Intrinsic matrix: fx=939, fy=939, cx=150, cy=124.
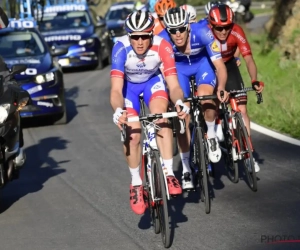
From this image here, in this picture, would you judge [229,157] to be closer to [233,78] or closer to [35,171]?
[233,78]

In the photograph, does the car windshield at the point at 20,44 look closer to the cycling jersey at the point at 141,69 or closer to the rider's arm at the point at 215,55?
the rider's arm at the point at 215,55

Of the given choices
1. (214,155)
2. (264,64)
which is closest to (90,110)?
(264,64)

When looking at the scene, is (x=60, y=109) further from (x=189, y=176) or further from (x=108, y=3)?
(x=108, y=3)

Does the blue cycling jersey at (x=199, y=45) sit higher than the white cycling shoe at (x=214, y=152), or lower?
higher

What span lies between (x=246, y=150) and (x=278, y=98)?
5861mm

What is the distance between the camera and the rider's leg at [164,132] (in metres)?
8.25

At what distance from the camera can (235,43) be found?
10906mm

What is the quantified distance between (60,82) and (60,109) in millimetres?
474

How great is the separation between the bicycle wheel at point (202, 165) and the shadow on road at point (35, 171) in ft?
7.03

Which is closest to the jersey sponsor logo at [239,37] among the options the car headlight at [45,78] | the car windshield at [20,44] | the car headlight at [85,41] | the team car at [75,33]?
the car headlight at [45,78]

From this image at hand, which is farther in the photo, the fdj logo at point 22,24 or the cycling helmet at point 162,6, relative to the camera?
the fdj logo at point 22,24

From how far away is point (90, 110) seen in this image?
17.9 m

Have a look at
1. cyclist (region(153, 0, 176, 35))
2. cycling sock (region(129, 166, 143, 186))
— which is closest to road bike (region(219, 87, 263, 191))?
cycling sock (region(129, 166, 143, 186))

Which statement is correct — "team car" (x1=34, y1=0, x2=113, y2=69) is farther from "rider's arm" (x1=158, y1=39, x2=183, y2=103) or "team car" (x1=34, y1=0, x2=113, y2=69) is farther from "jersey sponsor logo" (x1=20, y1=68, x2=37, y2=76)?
"rider's arm" (x1=158, y1=39, x2=183, y2=103)
